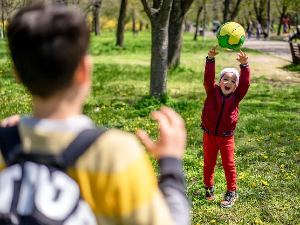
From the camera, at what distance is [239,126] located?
736 cm

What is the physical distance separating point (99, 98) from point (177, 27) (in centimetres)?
470

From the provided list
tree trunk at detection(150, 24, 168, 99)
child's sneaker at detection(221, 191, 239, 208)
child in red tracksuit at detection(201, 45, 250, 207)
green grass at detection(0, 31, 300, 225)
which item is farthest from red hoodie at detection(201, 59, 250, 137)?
tree trunk at detection(150, 24, 168, 99)

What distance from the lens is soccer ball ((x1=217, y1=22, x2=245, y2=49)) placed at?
18.7ft

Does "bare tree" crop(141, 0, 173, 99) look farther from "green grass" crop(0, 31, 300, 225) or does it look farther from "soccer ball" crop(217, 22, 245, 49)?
"soccer ball" crop(217, 22, 245, 49)

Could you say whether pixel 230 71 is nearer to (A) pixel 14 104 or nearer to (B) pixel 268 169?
(B) pixel 268 169

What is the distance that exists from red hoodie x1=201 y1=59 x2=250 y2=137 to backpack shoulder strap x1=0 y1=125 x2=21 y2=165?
319 cm

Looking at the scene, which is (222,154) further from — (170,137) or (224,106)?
(170,137)

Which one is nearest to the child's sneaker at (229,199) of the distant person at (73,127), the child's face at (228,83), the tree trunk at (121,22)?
the child's face at (228,83)

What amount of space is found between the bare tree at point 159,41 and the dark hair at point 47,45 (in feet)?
23.9


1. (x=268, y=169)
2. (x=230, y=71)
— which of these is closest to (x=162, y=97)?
(x=268, y=169)

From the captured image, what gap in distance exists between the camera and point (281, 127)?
286 inches

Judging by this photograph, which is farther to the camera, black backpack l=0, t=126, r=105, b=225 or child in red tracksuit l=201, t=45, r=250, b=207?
child in red tracksuit l=201, t=45, r=250, b=207

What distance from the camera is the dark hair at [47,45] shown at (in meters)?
1.18

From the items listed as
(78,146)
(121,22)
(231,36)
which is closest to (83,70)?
(78,146)
